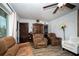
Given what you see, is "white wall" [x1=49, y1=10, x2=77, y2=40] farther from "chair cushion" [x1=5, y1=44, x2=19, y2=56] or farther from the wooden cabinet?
"chair cushion" [x1=5, y1=44, x2=19, y2=56]

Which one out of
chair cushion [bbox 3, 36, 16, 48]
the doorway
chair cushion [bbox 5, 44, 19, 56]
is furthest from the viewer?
the doorway

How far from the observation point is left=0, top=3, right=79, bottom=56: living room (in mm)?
1387

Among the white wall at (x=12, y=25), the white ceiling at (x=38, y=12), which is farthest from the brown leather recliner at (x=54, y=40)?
the white wall at (x=12, y=25)

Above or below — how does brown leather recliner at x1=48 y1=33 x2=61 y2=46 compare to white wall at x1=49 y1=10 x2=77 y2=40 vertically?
below

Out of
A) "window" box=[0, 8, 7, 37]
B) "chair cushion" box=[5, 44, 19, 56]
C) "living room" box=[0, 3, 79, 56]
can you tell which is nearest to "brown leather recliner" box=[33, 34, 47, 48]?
"living room" box=[0, 3, 79, 56]

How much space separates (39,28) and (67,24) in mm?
455

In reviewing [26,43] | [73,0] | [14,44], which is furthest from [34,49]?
[73,0]

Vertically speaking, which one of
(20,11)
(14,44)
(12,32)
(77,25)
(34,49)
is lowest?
(34,49)

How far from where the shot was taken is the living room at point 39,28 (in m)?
1.39

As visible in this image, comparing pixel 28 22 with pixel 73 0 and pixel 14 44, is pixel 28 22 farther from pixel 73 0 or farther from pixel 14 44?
pixel 73 0

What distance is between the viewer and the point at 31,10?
4.75 feet

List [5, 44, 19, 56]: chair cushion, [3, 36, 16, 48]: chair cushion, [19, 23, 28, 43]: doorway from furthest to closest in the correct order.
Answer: [19, 23, 28, 43]: doorway, [3, 36, 16, 48]: chair cushion, [5, 44, 19, 56]: chair cushion

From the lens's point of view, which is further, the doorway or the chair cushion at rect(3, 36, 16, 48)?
the doorway

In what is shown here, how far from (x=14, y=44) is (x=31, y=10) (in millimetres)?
593
